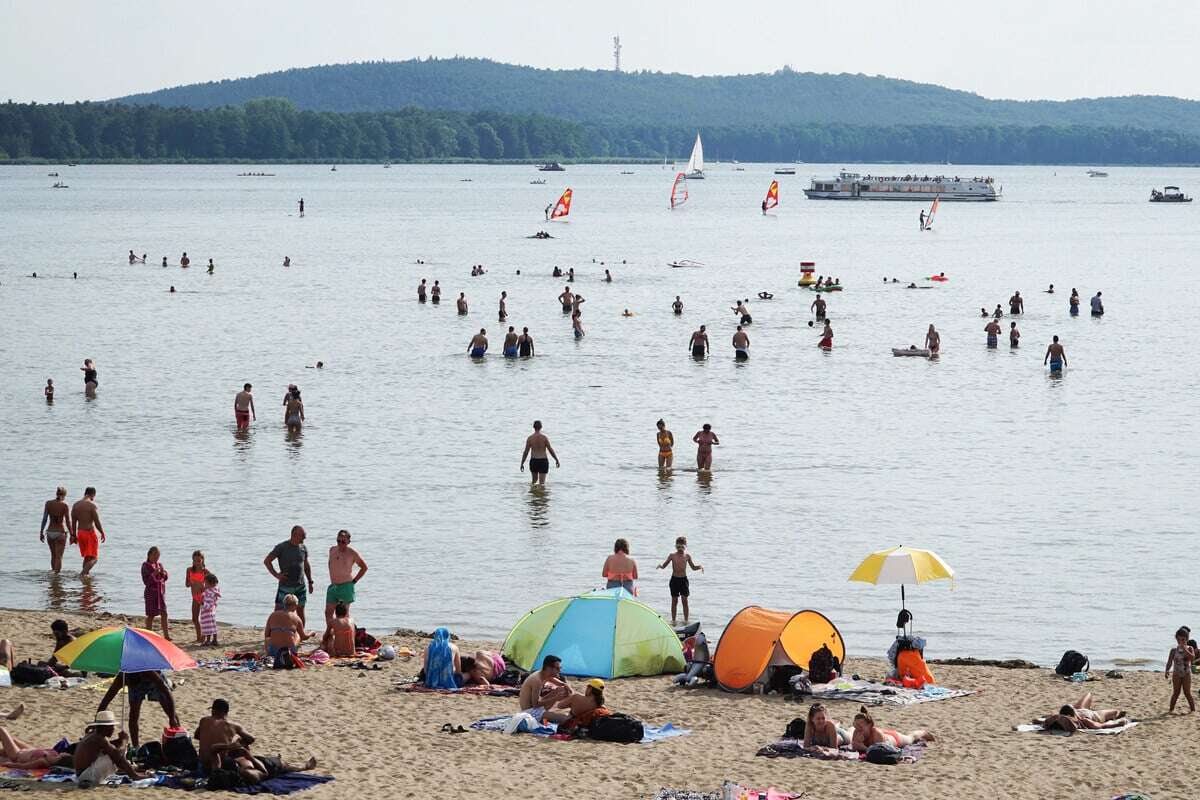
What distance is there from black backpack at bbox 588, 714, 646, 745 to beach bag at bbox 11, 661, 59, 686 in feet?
18.4

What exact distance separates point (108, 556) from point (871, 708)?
12.5 meters

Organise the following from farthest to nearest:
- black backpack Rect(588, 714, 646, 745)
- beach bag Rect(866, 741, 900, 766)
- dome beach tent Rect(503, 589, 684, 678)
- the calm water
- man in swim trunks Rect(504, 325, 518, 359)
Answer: man in swim trunks Rect(504, 325, 518, 359), the calm water, dome beach tent Rect(503, 589, 684, 678), black backpack Rect(588, 714, 646, 745), beach bag Rect(866, 741, 900, 766)

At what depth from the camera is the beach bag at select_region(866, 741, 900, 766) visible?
47.8 feet

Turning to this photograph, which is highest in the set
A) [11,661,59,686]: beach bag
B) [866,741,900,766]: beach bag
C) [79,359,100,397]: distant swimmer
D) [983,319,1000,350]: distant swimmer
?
[983,319,1000,350]: distant swimmer

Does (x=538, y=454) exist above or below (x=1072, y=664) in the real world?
above

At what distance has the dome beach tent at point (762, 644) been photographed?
1723 cm

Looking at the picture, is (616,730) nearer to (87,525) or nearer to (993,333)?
(87,525)

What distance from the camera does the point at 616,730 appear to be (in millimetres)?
15055

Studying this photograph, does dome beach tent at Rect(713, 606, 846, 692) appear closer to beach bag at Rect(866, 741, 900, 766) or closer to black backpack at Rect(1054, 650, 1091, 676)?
beach bag at Rect(866, 741, 900, 766)

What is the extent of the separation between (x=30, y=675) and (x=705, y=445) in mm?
16144

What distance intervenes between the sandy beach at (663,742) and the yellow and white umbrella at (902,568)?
113 centimetres

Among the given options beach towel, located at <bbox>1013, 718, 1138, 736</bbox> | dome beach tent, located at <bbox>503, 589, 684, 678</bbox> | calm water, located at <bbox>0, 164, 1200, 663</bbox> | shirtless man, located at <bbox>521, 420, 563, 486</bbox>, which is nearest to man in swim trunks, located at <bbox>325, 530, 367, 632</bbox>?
calm water, located at <bbox>0, 164, 1200, 663</bbox>

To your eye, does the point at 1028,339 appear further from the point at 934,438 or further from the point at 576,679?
the point at 576,679

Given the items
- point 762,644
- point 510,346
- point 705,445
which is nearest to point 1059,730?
point 762,644
